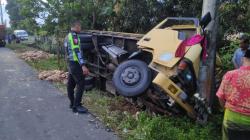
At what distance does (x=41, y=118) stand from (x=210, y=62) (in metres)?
3.47

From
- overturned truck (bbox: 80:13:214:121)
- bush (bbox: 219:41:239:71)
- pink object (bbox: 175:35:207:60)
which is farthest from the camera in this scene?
bush (bbox: 219:41:239:71)

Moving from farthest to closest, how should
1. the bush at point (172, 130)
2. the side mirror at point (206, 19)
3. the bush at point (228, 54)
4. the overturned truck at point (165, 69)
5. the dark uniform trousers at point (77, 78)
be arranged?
the dark uniform trousers at point (77, 78), the bush at point (228, 54), the overturned truck at point (165, 69), the bush at point (172, 130), the side mirror at point (206, 19)

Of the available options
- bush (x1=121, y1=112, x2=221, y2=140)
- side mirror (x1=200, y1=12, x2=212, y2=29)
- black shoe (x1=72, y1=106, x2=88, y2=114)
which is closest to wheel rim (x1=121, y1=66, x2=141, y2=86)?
bush (x1=121, y1=112, x2=221, y2=140)

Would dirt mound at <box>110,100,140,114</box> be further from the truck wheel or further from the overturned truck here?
the truck wheel

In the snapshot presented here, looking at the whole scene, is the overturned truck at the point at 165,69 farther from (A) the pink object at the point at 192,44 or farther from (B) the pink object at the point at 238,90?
(B) the pink object at the point at 238,90

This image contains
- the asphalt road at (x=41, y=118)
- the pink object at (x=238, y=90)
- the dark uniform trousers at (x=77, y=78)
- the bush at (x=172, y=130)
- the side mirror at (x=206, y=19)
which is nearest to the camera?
the pink object at (x=238, y=90)

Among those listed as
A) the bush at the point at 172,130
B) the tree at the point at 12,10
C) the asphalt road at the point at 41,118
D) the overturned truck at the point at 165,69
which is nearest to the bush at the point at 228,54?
the overturned truck at the point at 165,69

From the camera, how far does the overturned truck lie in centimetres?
621

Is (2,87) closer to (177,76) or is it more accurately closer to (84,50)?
(84,50)

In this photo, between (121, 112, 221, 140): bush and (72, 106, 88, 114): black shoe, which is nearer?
(121, 112, 221, 140): bush

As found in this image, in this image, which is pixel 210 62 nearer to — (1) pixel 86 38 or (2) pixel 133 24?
(1) pixel 86 38

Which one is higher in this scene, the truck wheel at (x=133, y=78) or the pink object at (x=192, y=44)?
the pink object at (x=192, y=44)

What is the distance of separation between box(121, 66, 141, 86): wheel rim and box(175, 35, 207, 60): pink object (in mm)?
962

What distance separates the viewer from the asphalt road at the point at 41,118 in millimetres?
6582
